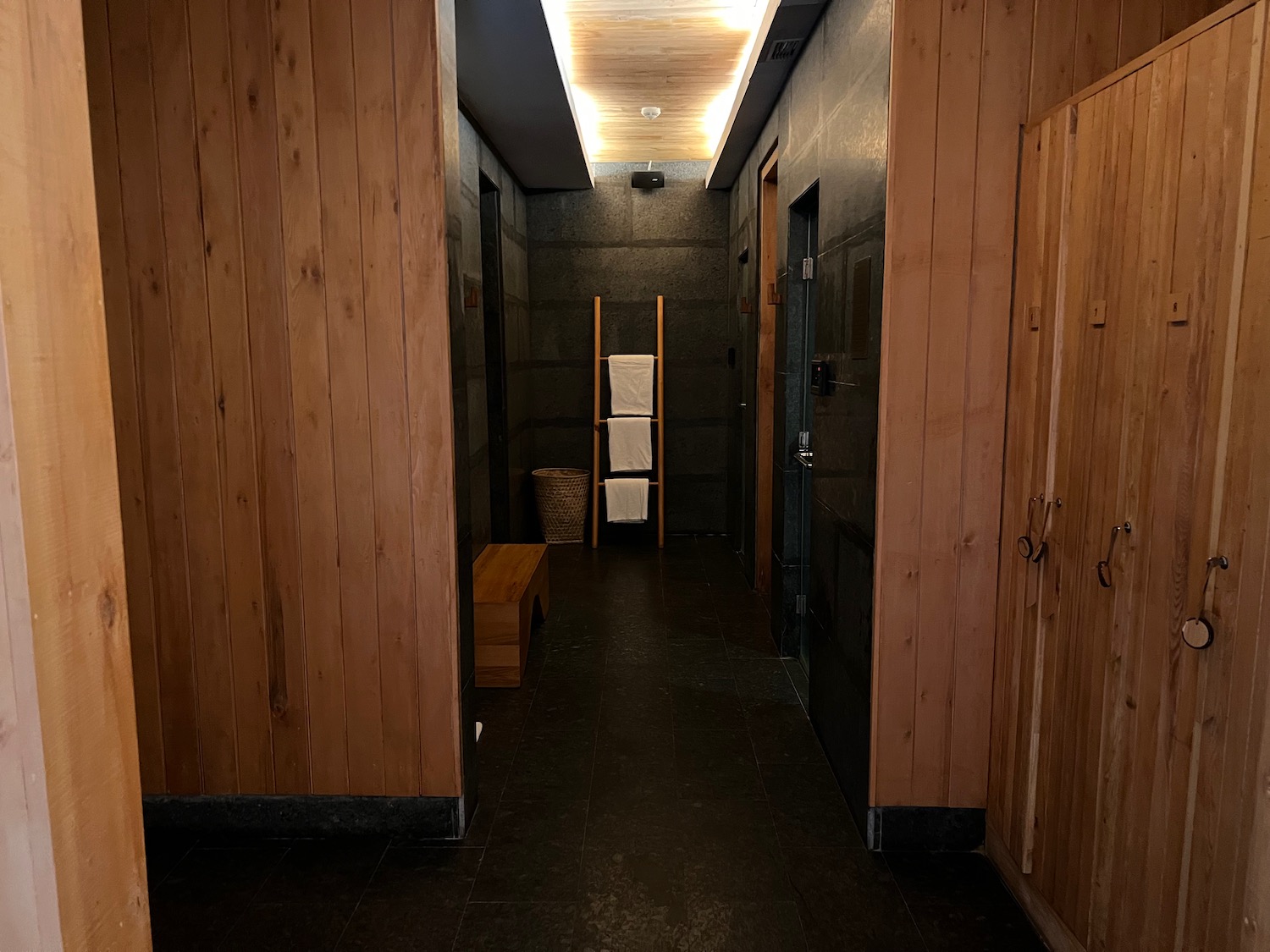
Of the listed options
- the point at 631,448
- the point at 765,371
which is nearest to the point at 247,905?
the point at 765,371

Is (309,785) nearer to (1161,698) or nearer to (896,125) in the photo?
(1161,698)

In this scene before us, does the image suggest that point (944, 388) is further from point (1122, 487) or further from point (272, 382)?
point (272, 382)

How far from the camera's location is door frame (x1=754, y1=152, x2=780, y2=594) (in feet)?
14.0

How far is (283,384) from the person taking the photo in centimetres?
216

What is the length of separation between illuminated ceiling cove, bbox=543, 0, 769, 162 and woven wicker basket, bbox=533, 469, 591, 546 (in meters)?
2.04

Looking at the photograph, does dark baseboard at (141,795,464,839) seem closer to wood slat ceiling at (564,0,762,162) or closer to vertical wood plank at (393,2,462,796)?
vertical wood plank at (393,2,462,796)

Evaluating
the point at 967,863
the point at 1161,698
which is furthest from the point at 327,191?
the point at 967,863

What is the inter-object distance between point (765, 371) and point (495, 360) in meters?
1.54

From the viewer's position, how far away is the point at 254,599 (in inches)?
88.5

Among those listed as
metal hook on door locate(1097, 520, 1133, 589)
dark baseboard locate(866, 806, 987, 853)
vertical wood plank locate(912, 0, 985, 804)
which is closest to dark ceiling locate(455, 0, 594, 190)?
vertical wood plank locate(912, 0, 985, 804)

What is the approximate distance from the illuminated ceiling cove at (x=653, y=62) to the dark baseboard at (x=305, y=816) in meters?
2.38

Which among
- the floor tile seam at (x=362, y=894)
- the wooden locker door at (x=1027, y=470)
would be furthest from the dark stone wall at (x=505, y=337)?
the wooden locker door at (x=1027, y=470)

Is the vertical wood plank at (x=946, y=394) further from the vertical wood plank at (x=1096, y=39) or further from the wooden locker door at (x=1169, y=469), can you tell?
the wooden locker door at (x=1169, y=469)

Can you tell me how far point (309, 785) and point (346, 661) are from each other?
0.35 meters
